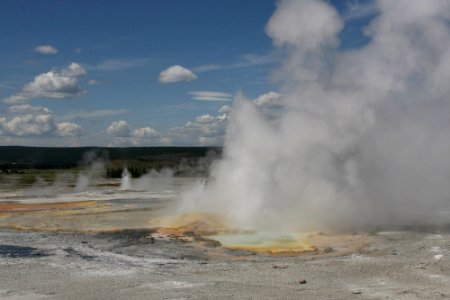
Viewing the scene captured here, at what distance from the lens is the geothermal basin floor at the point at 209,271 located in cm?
914

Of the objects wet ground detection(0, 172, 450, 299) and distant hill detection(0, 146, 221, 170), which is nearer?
wet ground detection(0, 172, 450, 299)

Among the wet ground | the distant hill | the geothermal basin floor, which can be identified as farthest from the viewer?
the distant hill

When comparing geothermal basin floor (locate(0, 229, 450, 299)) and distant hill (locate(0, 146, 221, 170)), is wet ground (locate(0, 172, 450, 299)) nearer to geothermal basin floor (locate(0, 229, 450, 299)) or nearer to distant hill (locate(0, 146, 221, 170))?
geothermal basin floor (locate(0, 229, 450, 299))

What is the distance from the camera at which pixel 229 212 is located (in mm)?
18703

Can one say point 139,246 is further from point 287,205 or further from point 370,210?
point 370,210

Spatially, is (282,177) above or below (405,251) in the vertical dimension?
above

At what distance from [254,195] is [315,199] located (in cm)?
200

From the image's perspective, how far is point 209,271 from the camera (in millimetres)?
10734

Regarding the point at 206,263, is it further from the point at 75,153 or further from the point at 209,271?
the point at 75,153

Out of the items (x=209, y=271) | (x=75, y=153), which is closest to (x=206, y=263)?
(x=209, y=271)

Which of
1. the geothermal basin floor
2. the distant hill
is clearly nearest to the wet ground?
the geothermal basin floor

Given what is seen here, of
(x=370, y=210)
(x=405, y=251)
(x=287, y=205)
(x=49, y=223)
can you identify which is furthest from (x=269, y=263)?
(x=49, y=223)

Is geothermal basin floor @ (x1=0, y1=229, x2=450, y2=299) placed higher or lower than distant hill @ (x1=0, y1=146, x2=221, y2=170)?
lower

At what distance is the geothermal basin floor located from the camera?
9.14 meters
